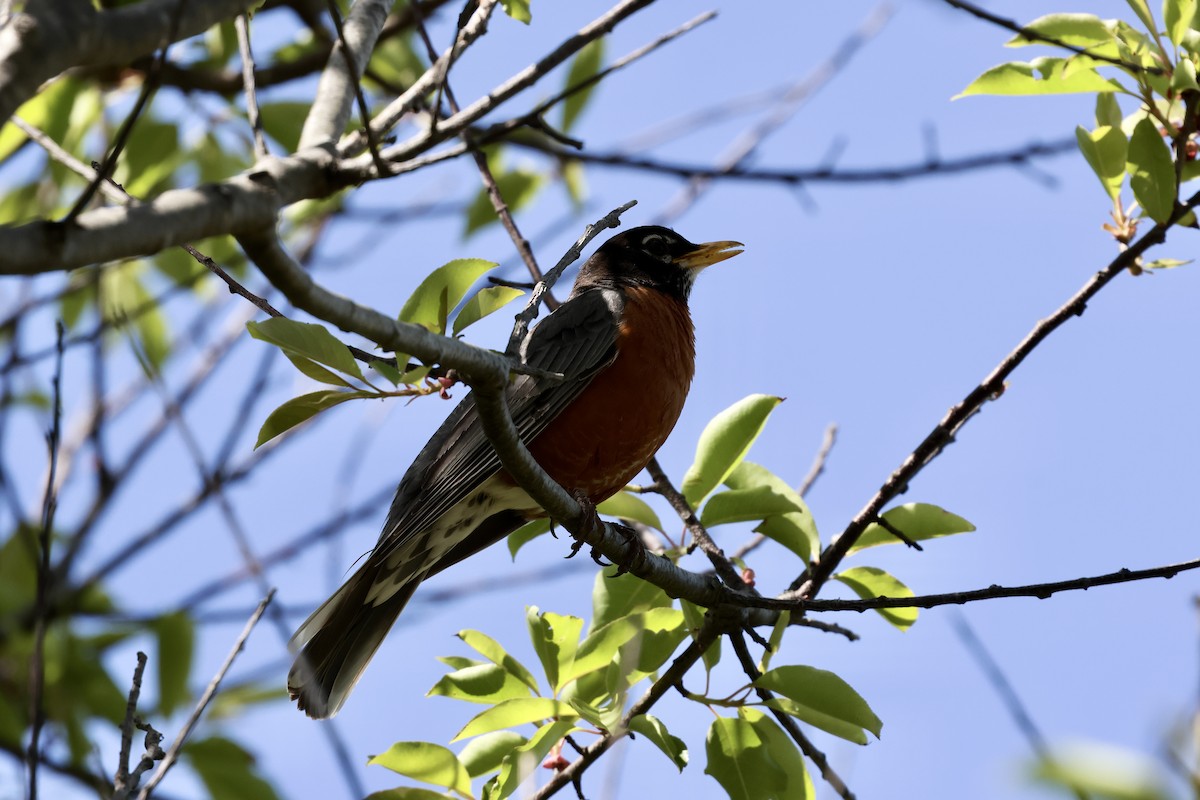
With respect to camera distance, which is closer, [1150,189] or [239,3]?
[239,3]

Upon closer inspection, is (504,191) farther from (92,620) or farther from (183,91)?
(92,620)

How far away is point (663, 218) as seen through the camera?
15.0 ft

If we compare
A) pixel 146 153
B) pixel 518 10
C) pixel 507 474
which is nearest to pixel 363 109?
pixel 518 10

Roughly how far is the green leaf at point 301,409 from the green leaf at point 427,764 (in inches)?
29.3

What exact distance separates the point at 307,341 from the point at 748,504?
4.25 ft

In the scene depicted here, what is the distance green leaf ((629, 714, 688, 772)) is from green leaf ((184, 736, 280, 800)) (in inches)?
36.6

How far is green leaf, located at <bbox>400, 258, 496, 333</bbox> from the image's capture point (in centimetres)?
266

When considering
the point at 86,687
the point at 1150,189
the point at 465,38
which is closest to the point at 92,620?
the point at 86,687

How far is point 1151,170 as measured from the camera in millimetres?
2887

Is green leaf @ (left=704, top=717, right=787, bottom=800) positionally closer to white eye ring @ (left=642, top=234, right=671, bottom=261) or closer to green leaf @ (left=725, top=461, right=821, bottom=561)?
green leaf @ (left=725, top=461, right=821, bottom=561)

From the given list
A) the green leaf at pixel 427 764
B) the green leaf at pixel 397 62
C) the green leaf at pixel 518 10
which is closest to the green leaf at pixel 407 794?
the green leaf at pixel 427 764

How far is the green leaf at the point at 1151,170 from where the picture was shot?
9.44 ft

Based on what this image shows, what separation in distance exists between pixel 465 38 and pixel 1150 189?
168cm

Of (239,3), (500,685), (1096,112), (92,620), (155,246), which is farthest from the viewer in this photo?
(92,620)
